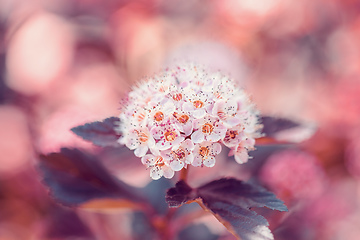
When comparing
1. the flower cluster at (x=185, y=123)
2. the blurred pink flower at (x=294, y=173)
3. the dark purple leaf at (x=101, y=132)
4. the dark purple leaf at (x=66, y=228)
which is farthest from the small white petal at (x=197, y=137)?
the dark purple leaf at (x=66, y=228)

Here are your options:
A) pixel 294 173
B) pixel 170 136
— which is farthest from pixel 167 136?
A: pixel 294 173

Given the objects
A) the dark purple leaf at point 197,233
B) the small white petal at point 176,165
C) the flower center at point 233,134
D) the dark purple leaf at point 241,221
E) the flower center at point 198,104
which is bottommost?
the dark purple leaf at point 241,221

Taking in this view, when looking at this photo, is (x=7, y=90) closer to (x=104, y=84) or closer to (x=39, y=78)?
(x=39, y=78)

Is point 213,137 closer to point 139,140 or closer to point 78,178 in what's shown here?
point 139,140

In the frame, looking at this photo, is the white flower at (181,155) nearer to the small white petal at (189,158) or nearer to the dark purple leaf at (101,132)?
the small white petal at (189,158)

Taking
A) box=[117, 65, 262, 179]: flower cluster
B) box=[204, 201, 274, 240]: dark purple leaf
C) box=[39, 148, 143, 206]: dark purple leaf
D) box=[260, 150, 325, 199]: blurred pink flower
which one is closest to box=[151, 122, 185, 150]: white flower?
box=[117, 65, 262, 179]: flower cluster

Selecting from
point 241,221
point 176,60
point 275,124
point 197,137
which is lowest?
point 241,221
